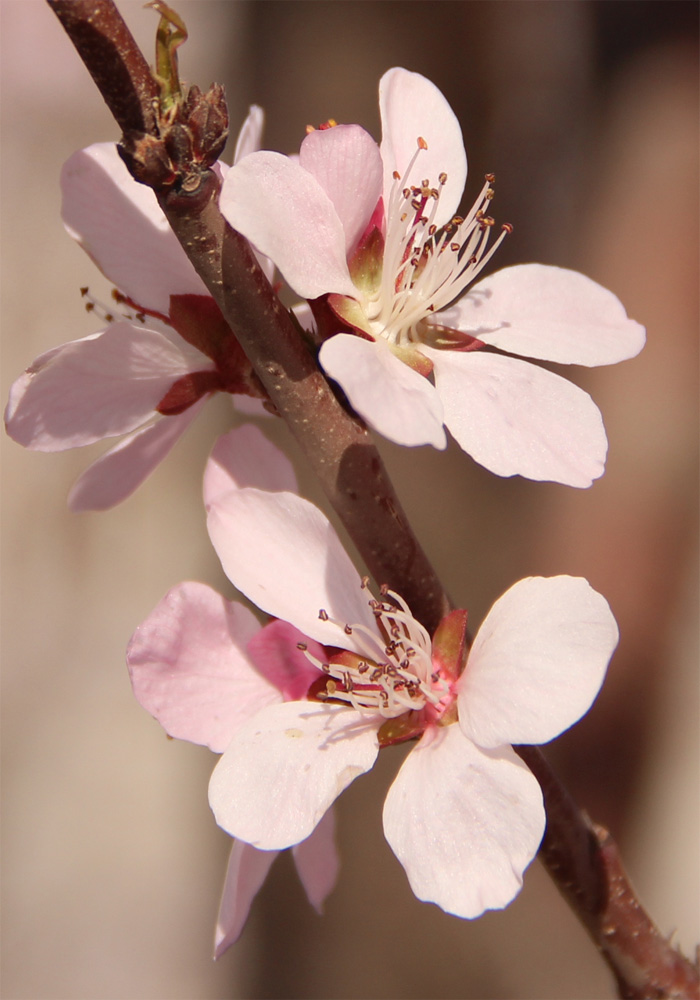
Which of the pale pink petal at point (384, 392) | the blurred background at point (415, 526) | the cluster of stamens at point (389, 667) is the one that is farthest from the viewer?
the blurred background at point (415, 526)

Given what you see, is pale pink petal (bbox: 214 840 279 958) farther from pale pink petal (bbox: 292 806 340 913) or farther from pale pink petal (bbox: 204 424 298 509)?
pale pink petal (bbox: 204 424 298 509)

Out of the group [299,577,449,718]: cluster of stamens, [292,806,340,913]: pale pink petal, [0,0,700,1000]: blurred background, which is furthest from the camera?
[0,0,700,1000]: blurred background

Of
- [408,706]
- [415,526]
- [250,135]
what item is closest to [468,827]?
[408,706]

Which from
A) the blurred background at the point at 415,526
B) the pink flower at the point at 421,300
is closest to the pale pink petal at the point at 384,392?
the pink flower at the point at 421,300

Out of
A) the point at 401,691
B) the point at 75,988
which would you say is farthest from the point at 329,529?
the point at 75,988

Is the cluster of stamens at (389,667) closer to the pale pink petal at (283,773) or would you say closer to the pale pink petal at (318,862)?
the pale pink petal at (283,773)

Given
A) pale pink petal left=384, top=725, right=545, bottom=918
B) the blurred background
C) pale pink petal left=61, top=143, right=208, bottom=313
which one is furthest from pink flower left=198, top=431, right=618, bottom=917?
the blurred background

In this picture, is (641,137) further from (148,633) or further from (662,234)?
(148,633)
